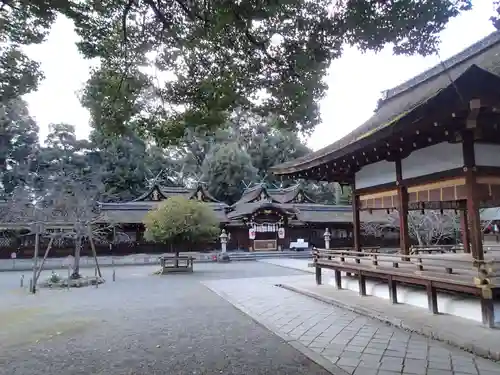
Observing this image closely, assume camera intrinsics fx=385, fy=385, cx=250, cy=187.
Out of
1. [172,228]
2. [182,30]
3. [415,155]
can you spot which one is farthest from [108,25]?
[172,228]

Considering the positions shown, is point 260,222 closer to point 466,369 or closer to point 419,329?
point 419,329

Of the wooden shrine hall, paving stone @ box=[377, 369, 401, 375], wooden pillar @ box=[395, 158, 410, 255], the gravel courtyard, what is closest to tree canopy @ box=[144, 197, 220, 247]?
the gravel courtyard

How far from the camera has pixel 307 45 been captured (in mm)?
5867

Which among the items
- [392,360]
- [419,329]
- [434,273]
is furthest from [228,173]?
[392,360]

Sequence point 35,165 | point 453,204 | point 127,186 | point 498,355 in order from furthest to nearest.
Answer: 1. point 127,186
2. point 35,165
3. point 453,204
4. point 498,355

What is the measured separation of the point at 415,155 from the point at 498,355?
4.19 meters

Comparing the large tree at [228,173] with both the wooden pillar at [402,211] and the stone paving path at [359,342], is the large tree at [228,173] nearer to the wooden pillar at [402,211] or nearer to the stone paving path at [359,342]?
the stone paving path at [359,342]

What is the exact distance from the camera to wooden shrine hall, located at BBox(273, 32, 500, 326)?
5438 millimetres

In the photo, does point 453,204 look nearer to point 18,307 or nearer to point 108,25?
point 108,25

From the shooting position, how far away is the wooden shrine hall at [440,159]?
544 cm

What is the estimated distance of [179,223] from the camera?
17.7m

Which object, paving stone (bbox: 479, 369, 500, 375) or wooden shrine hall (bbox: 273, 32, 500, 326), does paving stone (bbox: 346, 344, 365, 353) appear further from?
wooden shrine hall (bbox: 273, 32, 500, 326)

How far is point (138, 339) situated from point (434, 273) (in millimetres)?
5124

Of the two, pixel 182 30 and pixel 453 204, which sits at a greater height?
pixel 182 30
